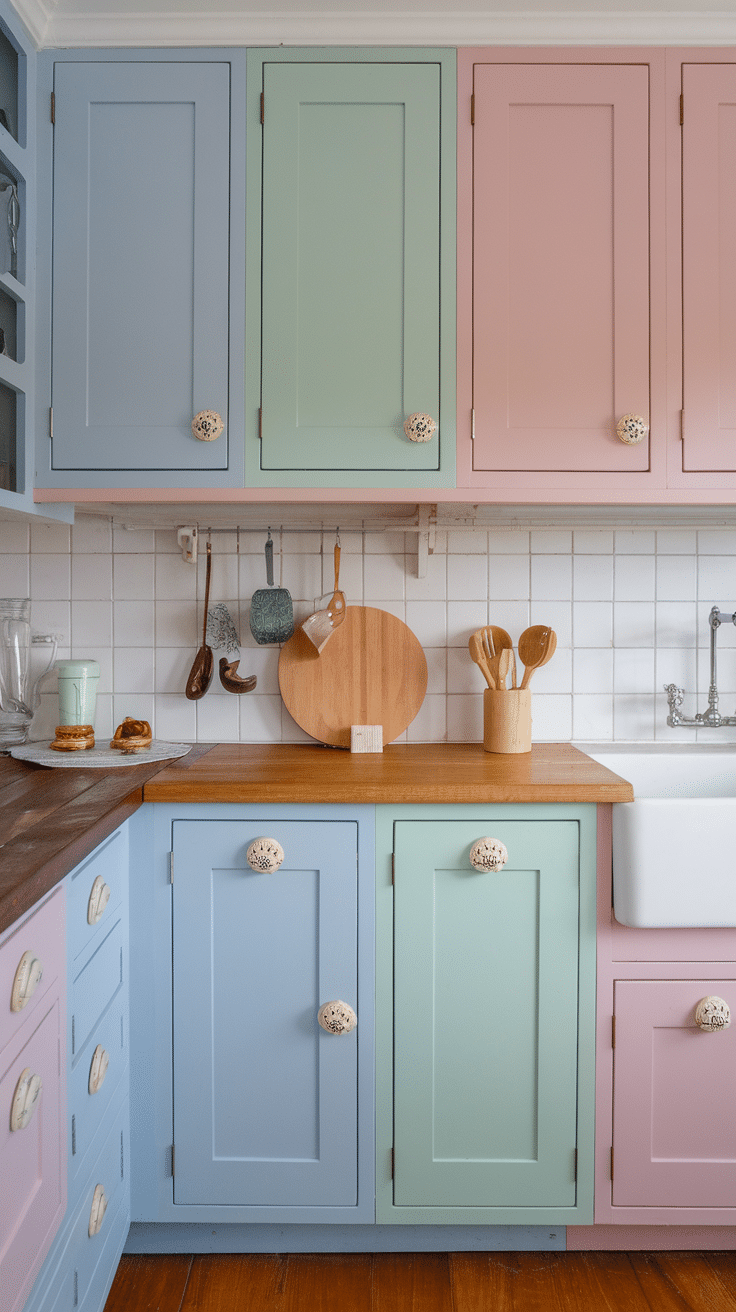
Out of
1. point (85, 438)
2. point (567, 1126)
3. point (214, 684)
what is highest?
point (85, 438)

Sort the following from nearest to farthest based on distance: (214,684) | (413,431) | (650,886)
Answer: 1. (650,886)
2. (413,431)
3. (214,684)

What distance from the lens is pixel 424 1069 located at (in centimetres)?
147

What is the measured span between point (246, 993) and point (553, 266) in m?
1.57

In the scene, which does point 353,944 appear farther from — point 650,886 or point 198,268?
point 198,268

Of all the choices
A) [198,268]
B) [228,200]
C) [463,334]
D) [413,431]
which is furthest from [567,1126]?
[228,200]

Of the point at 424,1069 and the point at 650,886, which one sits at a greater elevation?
the point at 650,886

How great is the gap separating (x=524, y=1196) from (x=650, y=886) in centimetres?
64

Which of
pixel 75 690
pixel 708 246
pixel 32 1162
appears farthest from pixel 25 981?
pixel 708 246

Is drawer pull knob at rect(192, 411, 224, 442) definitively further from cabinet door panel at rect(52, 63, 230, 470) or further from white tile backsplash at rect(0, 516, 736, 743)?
white tile backsplash at rect(0, 516, 736, 743)

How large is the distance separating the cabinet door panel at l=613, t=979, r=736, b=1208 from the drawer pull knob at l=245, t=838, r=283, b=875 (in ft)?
2.22

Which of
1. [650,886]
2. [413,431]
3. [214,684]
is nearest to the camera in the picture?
[650,886]

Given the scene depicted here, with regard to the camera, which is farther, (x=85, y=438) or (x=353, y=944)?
(x=85, y=438)

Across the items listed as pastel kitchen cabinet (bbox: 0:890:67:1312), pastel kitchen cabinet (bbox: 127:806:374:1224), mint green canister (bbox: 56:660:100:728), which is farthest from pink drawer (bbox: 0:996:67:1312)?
mint green canister (bbox: 56:660:100:728)

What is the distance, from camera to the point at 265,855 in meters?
1.44
